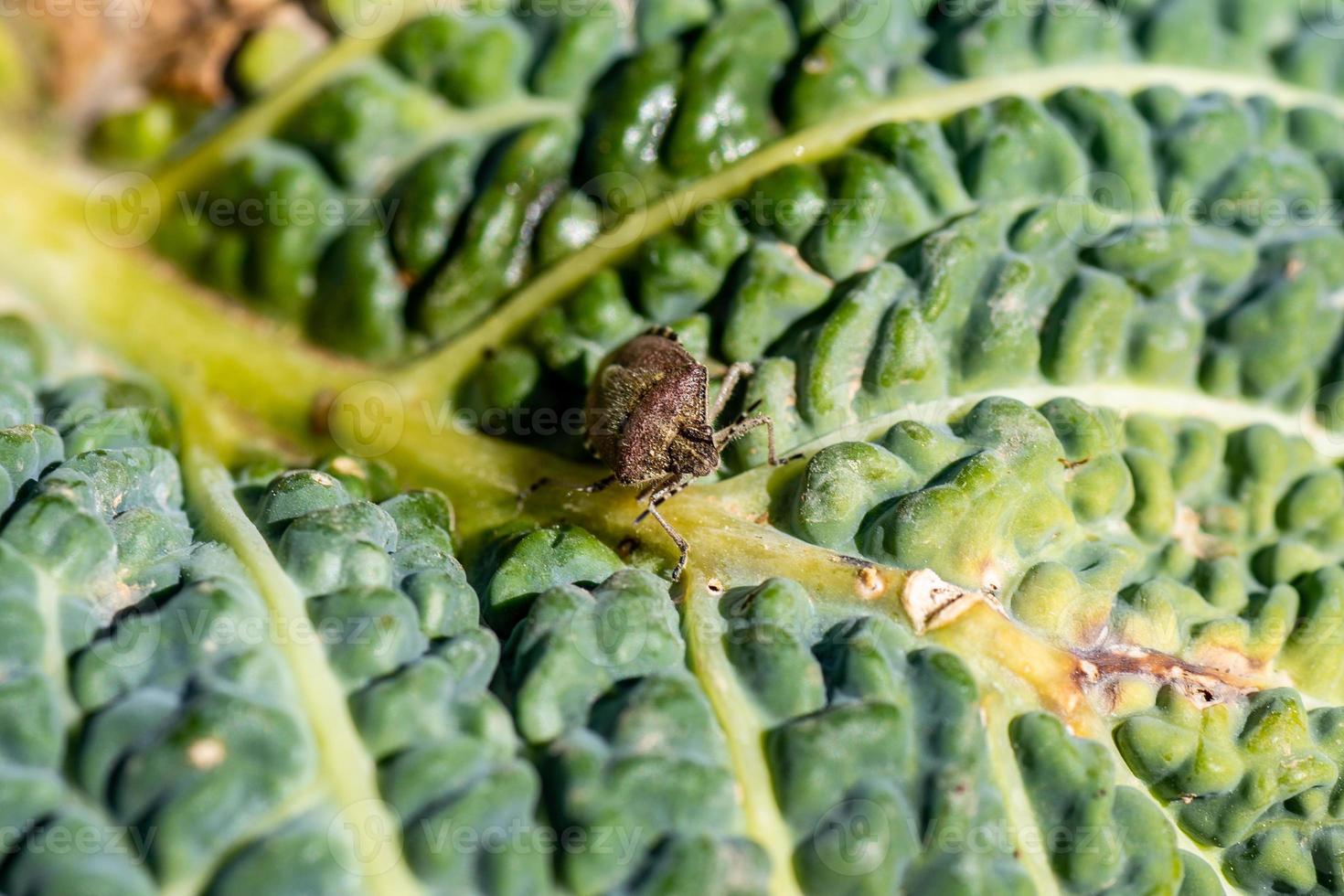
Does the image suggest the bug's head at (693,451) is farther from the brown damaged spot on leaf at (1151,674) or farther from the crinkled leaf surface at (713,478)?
the brown damaged spot on leaf at (1151,674)

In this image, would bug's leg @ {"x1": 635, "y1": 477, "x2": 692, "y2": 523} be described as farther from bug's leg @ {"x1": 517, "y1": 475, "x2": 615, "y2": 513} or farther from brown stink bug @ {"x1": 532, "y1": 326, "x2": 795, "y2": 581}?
bug's leg @ {"x1": 517, "y1": 475, "x2": 615, "y2": 513}

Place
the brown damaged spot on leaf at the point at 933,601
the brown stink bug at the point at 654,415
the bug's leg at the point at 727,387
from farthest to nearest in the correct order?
the brown stink bug at the point at 654,415, the bug's leg at the point at 727,387, the brown damaged spot on leaf at the point at 933,601

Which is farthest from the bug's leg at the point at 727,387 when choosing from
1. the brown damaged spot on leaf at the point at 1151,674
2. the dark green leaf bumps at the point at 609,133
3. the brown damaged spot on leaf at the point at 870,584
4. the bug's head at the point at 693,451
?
the brown damaged spot on leaf at the point at 1151,674

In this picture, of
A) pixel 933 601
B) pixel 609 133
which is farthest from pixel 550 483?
pixel 933 601

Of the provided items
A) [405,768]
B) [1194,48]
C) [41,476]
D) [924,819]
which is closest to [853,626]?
[924,819]

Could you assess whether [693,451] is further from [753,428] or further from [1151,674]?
[1151,674]

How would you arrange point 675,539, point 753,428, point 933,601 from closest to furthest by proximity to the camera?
1. point 933,601
2. point 675,539
3. point 753,428

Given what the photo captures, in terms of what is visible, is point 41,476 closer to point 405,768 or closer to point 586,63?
point 405,768
